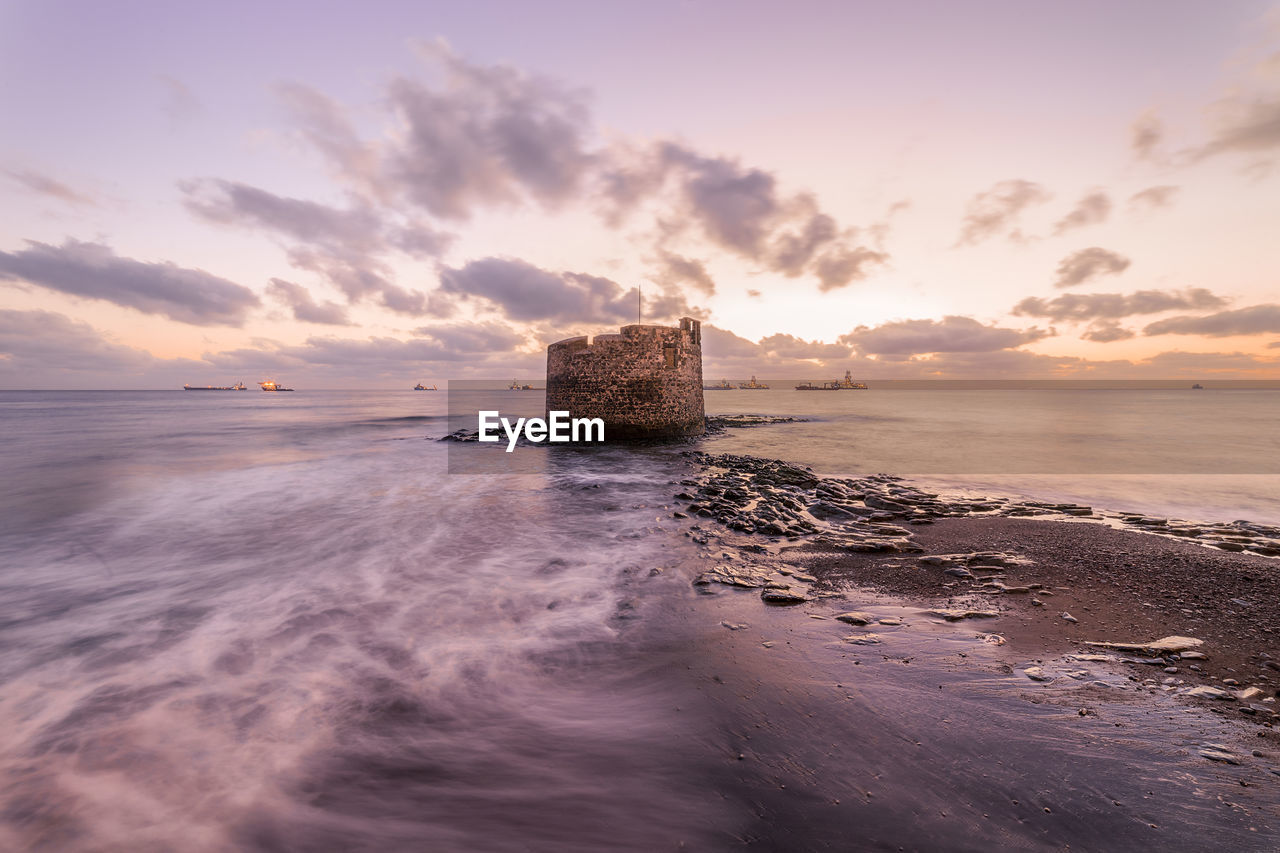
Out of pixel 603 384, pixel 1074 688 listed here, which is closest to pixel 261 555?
pixel 1074 688

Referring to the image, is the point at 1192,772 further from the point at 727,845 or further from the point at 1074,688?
the point at 727,845

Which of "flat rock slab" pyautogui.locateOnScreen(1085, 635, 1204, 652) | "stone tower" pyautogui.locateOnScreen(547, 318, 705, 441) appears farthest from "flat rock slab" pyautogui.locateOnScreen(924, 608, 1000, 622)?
"stone tower" pyautogui.locateOnScreen(547, 318, 705, 441)

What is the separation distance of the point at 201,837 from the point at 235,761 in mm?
501

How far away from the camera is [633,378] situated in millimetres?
15414

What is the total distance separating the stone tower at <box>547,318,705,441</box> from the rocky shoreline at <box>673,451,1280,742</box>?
23.4 ft

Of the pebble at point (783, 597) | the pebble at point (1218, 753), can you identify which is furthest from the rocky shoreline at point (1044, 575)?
the pebble at point (1218, 753)

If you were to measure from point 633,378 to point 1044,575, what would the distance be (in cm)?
1168

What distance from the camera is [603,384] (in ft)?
51.5

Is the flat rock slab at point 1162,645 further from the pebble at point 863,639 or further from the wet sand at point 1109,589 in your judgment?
the pebble at point 863,639

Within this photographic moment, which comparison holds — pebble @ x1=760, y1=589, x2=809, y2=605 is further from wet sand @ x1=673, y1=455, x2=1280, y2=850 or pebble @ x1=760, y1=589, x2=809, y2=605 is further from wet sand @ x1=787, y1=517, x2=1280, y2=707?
wet sand @ x1=787, y1=517, x2=1280, y2=707

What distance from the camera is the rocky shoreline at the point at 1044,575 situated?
11.0 ft

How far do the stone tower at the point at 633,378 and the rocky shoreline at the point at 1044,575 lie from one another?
713 cm

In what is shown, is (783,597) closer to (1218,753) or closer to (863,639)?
(863,639)

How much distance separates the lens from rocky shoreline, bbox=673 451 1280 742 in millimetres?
3357
